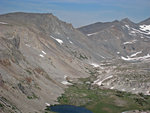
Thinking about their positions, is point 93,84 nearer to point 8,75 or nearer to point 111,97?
point 111,97

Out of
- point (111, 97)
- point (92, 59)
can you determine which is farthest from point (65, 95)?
point (92, 59)

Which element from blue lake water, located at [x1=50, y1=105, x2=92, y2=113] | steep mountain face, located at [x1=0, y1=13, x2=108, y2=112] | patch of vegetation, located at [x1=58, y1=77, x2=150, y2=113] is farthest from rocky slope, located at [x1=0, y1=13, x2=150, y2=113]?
patch of vegetation, located at [x1=58, y1=77, x2=150, y2=113]

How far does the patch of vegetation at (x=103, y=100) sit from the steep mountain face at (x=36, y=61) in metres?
4.18

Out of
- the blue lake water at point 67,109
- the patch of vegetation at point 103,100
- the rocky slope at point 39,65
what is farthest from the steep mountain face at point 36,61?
the patch of vegetation at point 103,100

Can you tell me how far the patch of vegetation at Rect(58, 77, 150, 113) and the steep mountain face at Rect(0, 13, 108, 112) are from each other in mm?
4180

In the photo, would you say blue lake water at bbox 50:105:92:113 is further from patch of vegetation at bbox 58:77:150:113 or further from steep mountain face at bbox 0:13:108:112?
steep mountain face at bbox 0:13:108:112

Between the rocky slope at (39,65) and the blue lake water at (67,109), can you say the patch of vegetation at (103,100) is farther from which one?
the rocky slope at (39,65)

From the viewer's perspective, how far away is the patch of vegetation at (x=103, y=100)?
231 feet

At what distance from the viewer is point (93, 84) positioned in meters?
104

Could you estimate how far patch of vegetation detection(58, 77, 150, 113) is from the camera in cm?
7044

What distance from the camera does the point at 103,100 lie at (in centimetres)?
7819

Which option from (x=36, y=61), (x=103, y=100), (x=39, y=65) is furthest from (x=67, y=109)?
(x=36, y=61)

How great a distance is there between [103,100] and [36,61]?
32434 mm

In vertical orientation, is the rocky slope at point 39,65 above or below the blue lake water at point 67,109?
above
